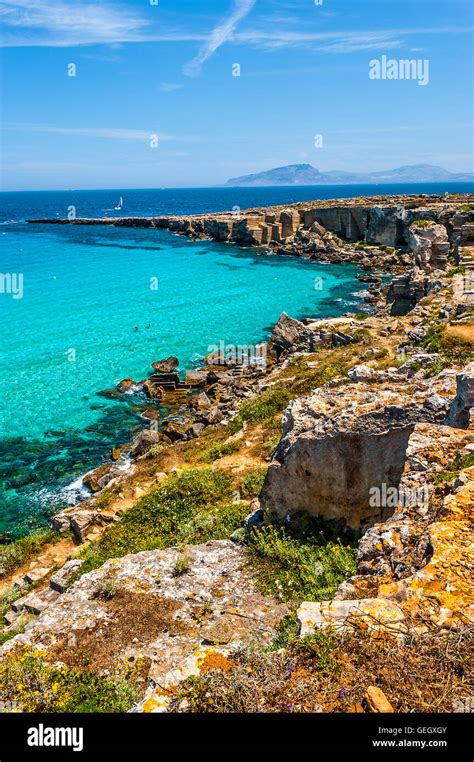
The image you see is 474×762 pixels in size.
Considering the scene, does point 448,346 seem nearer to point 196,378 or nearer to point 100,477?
point 100,477

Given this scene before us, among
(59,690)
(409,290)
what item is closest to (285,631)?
(59,690)

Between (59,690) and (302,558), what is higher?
(302,558)

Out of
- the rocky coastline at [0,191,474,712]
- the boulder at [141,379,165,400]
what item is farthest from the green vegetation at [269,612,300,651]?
the boulder at [141,379,165,400]

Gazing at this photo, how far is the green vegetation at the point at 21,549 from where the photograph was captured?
16219 millimetres

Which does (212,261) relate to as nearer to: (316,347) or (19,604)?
(316,347)

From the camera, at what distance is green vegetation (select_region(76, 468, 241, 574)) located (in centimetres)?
1230

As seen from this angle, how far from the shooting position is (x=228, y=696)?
16.9 feet

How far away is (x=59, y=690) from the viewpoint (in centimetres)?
688

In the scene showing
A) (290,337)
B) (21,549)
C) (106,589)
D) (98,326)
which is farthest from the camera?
(98,326)

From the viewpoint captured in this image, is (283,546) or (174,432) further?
(174,432)

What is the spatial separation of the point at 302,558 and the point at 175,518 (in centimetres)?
578

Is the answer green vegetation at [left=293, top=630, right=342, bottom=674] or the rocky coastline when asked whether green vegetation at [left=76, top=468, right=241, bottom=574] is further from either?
green vegetation at [left=293, top=630, right=342, bottom=674]

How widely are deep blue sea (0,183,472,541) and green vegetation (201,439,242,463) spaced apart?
641 centimetres

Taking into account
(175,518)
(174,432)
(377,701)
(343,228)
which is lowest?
(174,432)
